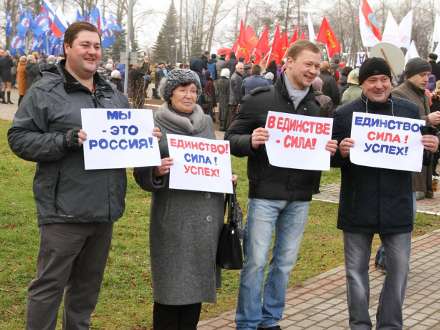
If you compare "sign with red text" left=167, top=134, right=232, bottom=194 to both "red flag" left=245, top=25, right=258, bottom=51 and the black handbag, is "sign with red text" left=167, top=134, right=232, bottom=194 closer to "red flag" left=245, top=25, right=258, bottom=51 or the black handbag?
the black handbag

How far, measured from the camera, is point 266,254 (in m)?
4.96

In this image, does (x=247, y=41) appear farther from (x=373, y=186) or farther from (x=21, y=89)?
(x=373, y=186)

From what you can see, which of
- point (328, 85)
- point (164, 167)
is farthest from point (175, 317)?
point (328, 85)

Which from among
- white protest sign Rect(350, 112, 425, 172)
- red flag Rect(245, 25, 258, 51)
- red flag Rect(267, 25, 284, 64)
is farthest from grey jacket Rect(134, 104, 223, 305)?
red flag Rect(245, 25, 258, 51)

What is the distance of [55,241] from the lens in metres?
4.06

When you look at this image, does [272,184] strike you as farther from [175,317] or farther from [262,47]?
[262,47]

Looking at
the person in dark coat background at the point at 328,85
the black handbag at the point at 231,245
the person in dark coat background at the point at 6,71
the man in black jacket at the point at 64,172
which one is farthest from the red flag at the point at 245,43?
the man in black jacket at the point at 64,172

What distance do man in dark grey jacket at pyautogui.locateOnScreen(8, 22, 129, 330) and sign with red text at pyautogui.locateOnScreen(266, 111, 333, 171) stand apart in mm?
1116

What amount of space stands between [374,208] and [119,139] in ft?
6.05

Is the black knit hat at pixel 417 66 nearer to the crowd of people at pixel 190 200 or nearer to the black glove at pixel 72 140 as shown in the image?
the crowd of people at pixel 190 200

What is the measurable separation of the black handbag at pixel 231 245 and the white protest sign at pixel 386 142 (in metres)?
0.93

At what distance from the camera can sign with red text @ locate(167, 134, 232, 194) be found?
4.40 m

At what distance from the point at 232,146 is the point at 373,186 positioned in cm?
102

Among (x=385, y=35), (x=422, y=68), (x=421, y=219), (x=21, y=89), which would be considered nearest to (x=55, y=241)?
(x=422, y=68)
